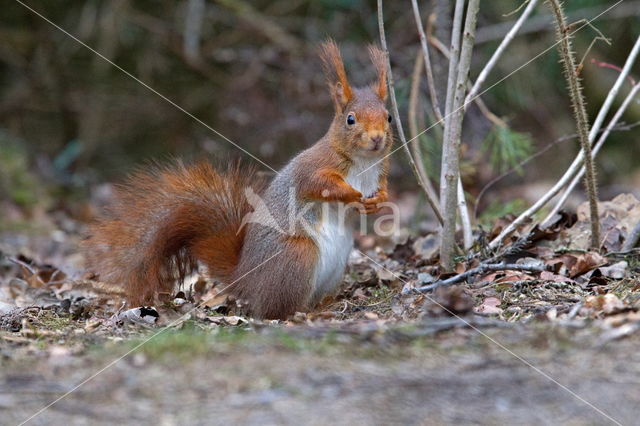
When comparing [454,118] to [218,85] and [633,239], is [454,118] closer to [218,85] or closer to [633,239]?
[633,239]

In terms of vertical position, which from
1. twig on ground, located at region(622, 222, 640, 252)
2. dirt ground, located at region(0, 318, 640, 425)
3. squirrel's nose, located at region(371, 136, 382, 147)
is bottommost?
dirt ground, located at region(0, 318, 640, 425)

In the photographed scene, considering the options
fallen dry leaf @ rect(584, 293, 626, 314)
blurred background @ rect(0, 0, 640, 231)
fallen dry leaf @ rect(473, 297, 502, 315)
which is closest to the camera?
fallen dry leaf @ rect(584, 293, 626, 314)

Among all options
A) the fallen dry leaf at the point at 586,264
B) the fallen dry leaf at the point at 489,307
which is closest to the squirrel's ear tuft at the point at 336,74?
the fallen dry leaf at the point at 489,307

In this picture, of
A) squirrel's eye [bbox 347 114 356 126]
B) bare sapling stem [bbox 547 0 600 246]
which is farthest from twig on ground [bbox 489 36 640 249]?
squirrel's eye [bbox 347 114 356 126]

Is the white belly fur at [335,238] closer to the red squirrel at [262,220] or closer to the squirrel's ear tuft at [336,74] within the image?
the red squirrel at [262,220]

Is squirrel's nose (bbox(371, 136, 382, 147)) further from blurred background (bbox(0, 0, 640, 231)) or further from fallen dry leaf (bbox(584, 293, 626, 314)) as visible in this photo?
blurred background (bbox(0, 0, 640, 231))

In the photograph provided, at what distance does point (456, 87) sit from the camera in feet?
11.1


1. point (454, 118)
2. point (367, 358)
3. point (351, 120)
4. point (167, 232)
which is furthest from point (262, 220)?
point (367, 358)

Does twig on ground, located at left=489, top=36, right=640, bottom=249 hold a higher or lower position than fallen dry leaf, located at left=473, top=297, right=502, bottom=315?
higher

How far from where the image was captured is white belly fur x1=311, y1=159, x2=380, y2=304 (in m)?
3.50

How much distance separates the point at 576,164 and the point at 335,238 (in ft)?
3.66

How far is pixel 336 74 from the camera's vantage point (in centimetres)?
377

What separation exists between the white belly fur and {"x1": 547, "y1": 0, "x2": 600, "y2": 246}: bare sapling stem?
904 millimetres

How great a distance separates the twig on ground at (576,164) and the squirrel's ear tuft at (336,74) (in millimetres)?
959
